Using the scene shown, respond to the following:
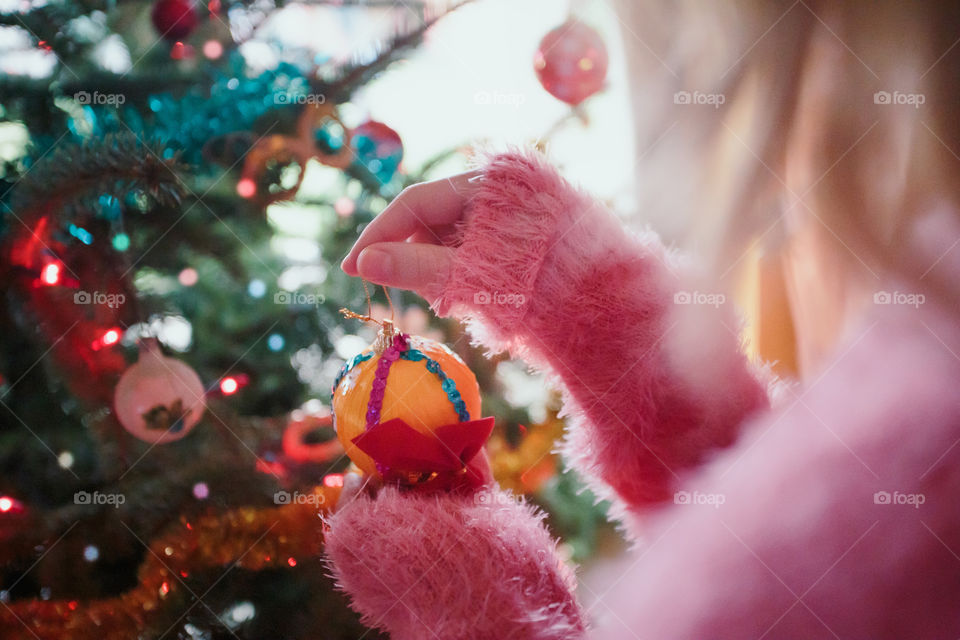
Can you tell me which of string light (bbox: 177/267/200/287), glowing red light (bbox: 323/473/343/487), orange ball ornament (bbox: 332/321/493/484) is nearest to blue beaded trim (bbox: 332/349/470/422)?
orange ball ornament (bbox: 332/321/493/484)

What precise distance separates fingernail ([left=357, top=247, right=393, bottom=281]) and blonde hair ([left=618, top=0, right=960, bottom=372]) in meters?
0.42

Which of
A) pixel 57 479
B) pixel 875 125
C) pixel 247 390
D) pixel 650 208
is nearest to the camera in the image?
pixel 875 125

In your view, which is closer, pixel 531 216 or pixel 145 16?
pixel 531 216

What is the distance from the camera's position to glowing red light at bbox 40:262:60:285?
2.44 ft

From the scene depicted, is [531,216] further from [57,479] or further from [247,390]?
[57,479]

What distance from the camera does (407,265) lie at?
0.46 m

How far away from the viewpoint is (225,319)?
1.03m

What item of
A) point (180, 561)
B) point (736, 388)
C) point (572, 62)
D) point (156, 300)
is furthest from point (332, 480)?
point (572, 62)

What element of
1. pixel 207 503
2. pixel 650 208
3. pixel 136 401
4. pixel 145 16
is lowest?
pixel 207 503

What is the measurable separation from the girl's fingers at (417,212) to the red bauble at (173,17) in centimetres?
54

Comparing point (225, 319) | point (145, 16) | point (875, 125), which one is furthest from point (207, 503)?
point (875, 125)

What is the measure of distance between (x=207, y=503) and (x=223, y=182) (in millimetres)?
444

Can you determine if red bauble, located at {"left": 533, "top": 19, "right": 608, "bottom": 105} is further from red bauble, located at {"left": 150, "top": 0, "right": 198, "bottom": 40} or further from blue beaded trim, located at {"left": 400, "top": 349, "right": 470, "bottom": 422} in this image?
blue beaded trim, located at {"left": 400, "top": 349, "right": 470, "bottom": 422}

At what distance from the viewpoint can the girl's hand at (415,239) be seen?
457 mm
